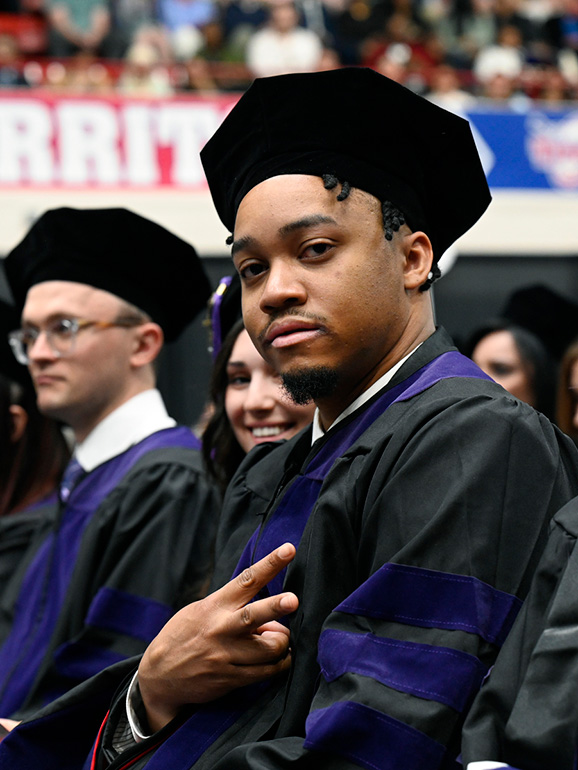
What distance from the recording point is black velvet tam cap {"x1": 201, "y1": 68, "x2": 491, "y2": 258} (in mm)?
2197

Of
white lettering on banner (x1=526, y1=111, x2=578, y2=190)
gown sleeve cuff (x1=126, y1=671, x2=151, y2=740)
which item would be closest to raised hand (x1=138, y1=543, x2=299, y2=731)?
gown sleeve cuff (x1=126, y1=671, x2=151, y2=740)

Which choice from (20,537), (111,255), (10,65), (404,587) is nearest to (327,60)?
(10,65)

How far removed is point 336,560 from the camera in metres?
1.94

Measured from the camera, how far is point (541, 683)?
1558mm

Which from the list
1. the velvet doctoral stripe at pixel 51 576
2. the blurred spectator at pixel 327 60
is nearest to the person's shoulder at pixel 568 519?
the velvet doctoral stripe at pixel 51 576

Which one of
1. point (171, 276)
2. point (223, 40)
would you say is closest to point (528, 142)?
point (223, 40)

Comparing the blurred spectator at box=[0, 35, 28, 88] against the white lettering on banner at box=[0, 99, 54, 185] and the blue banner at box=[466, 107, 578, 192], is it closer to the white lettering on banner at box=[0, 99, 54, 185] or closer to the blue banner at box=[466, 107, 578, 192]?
the white lettering on banner at box=[0, 99, 54, 185]

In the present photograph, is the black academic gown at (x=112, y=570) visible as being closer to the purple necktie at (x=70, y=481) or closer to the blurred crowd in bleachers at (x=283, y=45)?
the purple necktie at (x=70, y=481)

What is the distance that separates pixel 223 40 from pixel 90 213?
999cm

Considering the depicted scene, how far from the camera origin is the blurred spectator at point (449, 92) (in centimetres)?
1193

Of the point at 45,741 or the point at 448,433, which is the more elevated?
the point at 448,433

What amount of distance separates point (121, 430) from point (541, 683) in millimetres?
2682

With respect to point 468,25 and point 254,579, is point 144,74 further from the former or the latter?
→ point 254,579

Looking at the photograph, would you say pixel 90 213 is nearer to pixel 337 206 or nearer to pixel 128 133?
pixel 337 206
